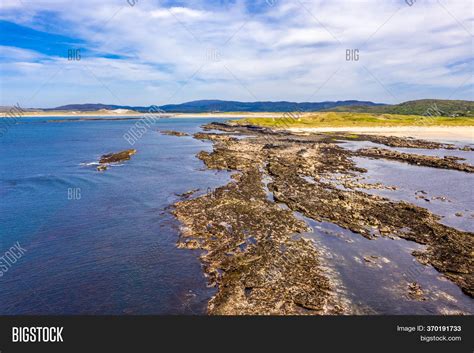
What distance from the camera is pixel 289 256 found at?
890 inches

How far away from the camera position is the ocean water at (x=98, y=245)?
17.8m

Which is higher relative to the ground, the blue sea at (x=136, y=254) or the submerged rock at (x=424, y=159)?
the submerged rock at (x=424, y=159)

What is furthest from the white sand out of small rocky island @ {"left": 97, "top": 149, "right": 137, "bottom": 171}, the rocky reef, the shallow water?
the shallow water

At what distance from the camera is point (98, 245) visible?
25.0 meters

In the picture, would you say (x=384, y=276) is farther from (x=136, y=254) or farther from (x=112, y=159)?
(x=112, y=159)

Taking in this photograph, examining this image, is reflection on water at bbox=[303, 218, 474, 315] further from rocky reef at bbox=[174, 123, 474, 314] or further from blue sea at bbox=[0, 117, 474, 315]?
rocky reef at bbox=[174, 123, 474, 314]

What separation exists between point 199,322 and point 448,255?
19.2 m

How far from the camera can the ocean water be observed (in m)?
17.8

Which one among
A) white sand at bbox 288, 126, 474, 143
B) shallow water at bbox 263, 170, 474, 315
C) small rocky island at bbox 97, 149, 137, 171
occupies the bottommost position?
shallow water at bbox 263, 170, 474, 315

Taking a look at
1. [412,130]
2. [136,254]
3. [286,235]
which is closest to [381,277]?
[286,235]

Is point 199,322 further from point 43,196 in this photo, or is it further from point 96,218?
point 43,196

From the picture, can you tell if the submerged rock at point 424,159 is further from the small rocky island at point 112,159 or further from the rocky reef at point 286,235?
the small rocky island at point 112,159

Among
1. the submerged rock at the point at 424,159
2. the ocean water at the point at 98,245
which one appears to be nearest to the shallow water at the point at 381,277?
the ocean water at the point at 98,245

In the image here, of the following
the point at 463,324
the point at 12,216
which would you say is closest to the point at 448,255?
the point at 463,324
